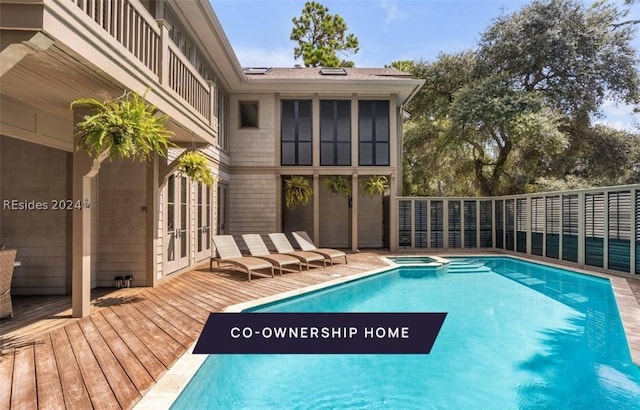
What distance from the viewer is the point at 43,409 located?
2576mm

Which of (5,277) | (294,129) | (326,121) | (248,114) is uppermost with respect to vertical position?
(248,114)

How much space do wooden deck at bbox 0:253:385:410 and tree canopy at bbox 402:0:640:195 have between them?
1179cm

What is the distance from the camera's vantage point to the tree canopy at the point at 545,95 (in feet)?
45.4

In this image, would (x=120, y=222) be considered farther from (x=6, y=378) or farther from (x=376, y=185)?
(x=376, y=185)

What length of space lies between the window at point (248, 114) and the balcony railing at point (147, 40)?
5.38 meters

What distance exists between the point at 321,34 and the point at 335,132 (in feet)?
42.0

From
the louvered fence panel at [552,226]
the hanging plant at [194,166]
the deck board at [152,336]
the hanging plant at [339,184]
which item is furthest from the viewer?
the hanging plant at [339,184]

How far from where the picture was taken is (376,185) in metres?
11.9

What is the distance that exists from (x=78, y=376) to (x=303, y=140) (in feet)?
32.9

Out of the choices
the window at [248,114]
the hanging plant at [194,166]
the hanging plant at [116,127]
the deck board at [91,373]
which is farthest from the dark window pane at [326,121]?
the deck board at [91,373]

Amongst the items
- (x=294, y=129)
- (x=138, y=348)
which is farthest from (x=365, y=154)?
(x=138, y=348)

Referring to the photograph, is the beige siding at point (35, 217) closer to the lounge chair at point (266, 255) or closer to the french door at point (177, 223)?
the french door at point (177, 223)

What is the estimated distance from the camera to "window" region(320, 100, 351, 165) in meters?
12.2

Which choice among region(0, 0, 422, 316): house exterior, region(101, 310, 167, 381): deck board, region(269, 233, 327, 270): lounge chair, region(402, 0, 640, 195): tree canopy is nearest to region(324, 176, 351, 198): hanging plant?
region(0, 0, 422, 316): house exterior
